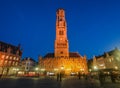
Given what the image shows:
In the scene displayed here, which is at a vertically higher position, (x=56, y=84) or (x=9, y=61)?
(x=9, y=61)

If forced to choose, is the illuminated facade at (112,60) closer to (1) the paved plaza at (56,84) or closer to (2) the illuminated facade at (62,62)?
(2) the illuminated facade at (62,62)

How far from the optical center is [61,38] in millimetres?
103562

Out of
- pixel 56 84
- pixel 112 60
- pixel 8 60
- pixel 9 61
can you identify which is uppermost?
pixel 8 60

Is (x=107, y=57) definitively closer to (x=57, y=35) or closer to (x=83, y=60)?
(x=83, y=60)

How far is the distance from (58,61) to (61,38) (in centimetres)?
1995

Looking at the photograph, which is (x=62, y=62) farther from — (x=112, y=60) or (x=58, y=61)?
(x=112, y=60)

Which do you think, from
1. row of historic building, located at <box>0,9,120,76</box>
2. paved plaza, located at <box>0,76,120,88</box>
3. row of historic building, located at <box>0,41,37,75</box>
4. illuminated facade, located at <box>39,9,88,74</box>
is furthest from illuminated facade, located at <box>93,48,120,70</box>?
paved plaza, located at <box>0,76,120,88</box>

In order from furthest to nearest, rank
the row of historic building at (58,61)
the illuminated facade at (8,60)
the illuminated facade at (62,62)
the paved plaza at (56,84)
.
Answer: the illuminated facade at (62,62)
the row of historic building at (58,61)
the illuminated facade at (8,60)
the paved plaza at (56,84)

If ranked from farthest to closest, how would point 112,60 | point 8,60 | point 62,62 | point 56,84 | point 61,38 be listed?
point 61,38, point 62,62, point 8,60, point 112,60, point 56,84

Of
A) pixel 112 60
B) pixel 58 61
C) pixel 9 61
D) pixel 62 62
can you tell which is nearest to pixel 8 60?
pixel 9 61

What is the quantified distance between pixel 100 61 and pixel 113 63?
20716mm

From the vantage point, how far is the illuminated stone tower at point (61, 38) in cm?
9944

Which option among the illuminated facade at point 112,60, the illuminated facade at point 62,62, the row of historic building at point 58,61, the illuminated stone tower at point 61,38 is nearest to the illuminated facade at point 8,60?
the row of historic building at point 58,61

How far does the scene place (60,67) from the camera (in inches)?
3531
